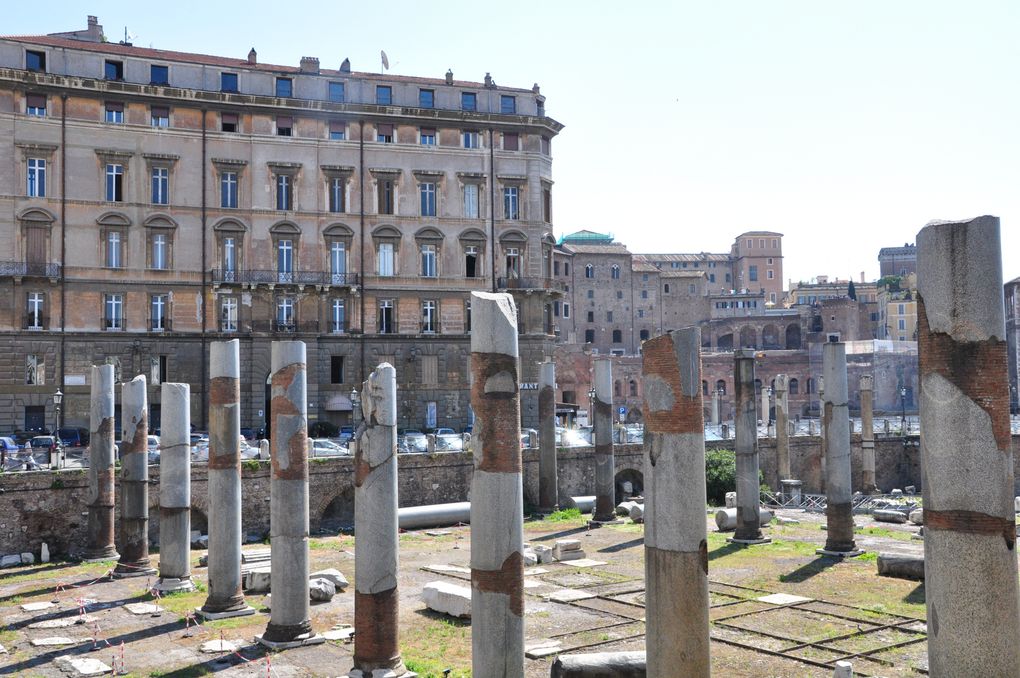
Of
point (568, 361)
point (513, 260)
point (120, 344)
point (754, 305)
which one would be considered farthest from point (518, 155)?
point (754, 305)

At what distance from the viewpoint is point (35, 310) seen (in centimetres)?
3612

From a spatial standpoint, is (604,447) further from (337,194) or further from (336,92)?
(336,92)

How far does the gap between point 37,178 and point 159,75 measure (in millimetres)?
5967

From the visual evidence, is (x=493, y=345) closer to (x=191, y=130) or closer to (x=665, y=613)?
(x=665, y=613)

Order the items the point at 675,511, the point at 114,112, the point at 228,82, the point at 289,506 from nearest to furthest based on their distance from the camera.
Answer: the point at 675,511 → the point at 289,506 → the point at 114,112 → the point at 228,82

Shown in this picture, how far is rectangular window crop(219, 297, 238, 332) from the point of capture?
3866 cm

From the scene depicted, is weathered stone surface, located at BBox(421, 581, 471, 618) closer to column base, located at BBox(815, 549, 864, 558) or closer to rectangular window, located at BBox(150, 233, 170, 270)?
column base, located at BBox(815, 549, 864, 558)

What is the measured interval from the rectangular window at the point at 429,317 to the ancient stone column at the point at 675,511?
32600 mm

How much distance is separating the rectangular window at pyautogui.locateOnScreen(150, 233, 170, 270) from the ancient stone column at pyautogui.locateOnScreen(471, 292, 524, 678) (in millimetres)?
30619

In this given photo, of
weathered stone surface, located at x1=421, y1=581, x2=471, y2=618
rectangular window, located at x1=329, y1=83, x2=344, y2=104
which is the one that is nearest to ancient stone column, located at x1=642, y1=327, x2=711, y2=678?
weathered stone surface, located at x1=421, y1=581, x2=471, y2=618

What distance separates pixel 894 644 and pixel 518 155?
3208 cm

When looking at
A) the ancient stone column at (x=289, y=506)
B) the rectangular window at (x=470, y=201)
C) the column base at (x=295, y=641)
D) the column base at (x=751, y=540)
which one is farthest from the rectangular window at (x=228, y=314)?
the column base at (x=295, y=641)

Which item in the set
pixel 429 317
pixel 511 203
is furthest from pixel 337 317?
pixel 511 203

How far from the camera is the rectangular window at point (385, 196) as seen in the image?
40875 mm
